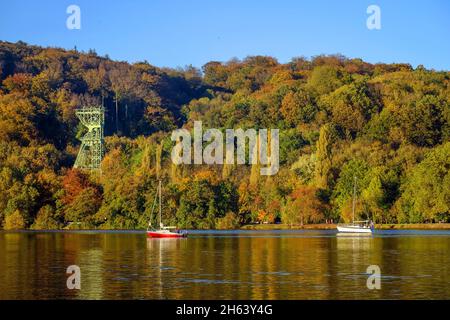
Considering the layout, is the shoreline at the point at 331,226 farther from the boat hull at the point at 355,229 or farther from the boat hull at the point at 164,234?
the boat hull at the point at 164,234

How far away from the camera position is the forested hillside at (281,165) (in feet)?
341

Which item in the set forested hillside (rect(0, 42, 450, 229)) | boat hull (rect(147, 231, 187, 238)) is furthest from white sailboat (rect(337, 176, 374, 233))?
boat hull (rect(147, 231, 187, 238))

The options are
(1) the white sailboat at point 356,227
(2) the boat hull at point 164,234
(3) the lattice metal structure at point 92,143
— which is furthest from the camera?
(3) the lattice metal structure at point 92,143

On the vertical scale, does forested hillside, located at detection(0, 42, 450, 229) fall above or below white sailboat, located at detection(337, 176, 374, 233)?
above

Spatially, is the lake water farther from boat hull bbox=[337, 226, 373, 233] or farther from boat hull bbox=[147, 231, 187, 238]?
boat hull bbox=[337, 226, 373, 233]

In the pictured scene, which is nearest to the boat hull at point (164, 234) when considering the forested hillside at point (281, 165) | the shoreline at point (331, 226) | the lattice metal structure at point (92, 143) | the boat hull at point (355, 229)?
the boat hull at point (355, 229)

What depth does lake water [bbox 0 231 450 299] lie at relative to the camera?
38719 mm

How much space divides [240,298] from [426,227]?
67642 millimetres

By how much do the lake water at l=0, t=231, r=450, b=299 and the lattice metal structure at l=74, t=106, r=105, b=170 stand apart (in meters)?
55.6

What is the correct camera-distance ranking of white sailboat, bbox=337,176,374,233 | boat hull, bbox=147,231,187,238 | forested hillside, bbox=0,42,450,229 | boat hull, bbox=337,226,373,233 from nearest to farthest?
1. boat hull, bbox=147,231,187,238
2. boat hull, bbox=337,226,373,233
3. white sailboat, bbox=337,176,374,233
4. forested hillside, bbox=0,42,450,229

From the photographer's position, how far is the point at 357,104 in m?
142

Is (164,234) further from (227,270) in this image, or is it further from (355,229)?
(227,270)

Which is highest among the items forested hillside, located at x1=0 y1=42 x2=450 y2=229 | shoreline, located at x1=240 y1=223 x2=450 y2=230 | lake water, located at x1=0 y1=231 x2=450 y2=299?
forested hillside, located at x1=0 y1=42 x2=450 y2=229

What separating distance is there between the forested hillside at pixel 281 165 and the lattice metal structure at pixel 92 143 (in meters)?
2.24
